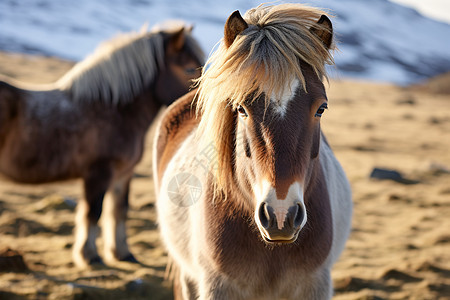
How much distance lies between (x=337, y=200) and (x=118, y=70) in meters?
3.13

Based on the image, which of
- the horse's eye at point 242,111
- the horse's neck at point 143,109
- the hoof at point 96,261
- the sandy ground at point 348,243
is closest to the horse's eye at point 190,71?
the horse's neck at point 143,109

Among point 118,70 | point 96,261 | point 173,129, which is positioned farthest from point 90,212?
point 173,129

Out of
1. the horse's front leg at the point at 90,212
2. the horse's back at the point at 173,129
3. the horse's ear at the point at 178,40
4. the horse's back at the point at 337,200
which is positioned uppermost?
the horse's ear at the point at 178,40

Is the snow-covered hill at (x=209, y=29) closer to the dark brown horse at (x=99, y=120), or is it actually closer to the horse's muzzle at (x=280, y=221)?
the dark brown horse at (x=99, y=120)

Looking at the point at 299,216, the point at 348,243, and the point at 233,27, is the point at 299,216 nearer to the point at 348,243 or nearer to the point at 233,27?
the point at 233,27

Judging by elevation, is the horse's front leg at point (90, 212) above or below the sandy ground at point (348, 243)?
above

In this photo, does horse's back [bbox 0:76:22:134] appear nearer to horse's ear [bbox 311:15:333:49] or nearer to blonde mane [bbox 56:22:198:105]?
blonde mane [bbox 56:22:198:105]

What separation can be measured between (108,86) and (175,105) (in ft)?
5.02

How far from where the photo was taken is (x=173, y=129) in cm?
334

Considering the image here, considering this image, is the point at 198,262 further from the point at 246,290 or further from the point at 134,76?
the point at 134,76

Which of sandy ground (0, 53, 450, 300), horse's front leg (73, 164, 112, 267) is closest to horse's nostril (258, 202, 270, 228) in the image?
sandy ground (0, 53, 450, 300)

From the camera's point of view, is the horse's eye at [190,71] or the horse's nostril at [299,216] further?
the horse's eye at [190,71]

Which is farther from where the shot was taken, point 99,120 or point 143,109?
point 143,109

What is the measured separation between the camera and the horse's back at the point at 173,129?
3102 millimetres
